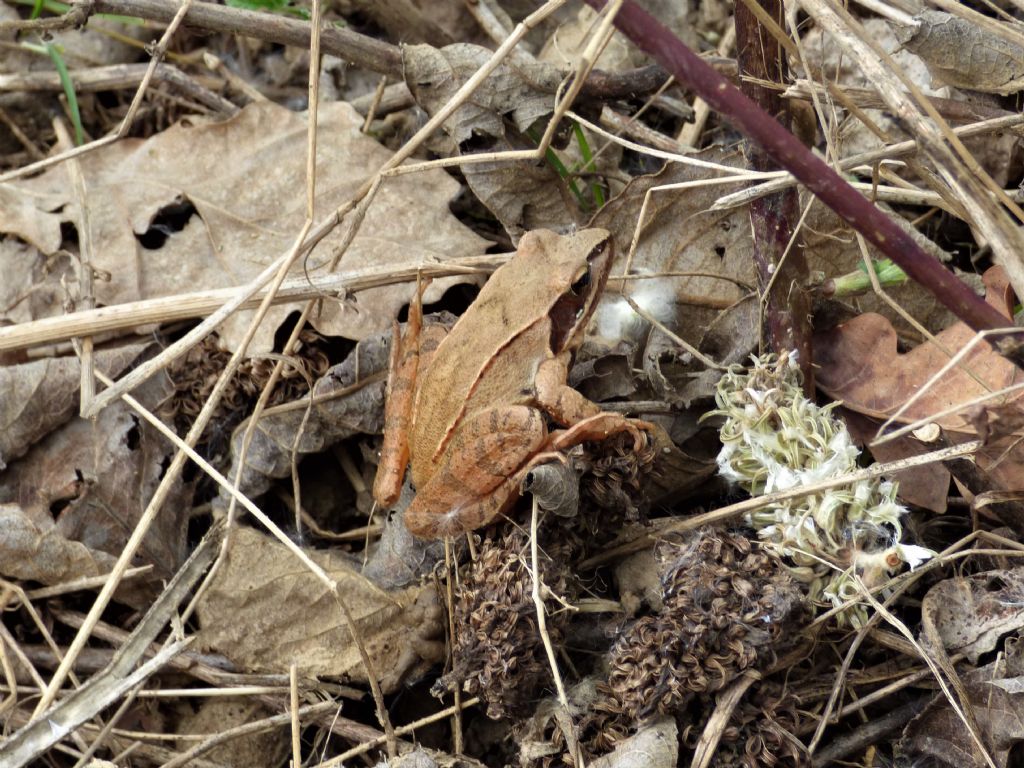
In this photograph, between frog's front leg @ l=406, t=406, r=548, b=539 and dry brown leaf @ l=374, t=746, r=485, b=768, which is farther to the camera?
frog's front leg @ l=406, t=406, r=548, b=539

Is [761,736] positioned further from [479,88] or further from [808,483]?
[479,88]

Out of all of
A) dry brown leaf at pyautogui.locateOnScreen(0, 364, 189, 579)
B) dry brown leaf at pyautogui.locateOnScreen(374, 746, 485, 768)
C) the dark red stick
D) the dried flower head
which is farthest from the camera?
dry brown leaf at pyautogui.locateOnScreen(0, 364, 189, 579)

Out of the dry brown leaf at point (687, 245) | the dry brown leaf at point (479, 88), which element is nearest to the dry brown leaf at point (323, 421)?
the dry brown leaf at point (479, 88)

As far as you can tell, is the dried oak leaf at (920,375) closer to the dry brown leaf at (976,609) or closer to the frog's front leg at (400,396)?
the dry brown leaf at (976,609)

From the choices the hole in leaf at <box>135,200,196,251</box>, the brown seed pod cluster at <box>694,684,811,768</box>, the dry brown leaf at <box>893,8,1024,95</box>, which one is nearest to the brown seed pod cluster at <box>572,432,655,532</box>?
the brown seed pod cluster at <box>694,684,811,768</box>

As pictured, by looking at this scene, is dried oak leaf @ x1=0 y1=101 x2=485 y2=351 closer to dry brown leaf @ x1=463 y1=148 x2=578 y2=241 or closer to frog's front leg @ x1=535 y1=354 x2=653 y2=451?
dry brown leaf @ x1=463 y1=148 x2=578 y2=241

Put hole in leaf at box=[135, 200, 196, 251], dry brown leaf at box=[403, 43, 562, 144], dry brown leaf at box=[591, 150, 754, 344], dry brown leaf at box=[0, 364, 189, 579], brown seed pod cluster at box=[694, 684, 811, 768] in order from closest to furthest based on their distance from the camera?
brown seed pod cluster at box=[694, 684, 811, 768] → dry brown leaf at box=[591, 150, 754, 344] → dry brown leaf at box=[0, 364, 189, 579] → dry brown leaf at box=[403, 43, 562, 144] → hole in leaf at box=[135, 200, 196, 251]
